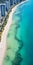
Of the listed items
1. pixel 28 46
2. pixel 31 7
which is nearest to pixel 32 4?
pixel 31 7

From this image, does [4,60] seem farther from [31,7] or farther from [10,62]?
[31,7]

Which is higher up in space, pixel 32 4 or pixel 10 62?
pixel 32 4

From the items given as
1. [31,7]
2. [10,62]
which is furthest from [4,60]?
[31,7]

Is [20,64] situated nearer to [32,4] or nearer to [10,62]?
[10,62]

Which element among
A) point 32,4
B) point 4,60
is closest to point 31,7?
point 32,4

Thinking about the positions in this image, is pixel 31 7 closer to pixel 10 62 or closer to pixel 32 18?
pixel 32 18
